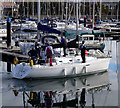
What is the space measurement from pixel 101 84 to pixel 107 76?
2.04m

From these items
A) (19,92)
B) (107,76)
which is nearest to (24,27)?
(107,76)

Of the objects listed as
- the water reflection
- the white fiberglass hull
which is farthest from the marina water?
the white fiberglass hull

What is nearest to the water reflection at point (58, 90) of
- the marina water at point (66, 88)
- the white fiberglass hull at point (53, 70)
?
the marina water at point (66, 88)

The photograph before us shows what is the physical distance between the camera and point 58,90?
17422mm

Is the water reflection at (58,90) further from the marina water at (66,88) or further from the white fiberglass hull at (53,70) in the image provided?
the white fiberglass hull at (53,70)

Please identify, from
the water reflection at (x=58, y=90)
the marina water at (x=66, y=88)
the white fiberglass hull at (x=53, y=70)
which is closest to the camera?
the water reflection at (x=58, y=90)

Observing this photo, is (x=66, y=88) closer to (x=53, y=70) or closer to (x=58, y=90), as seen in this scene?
(x=58, y=90)

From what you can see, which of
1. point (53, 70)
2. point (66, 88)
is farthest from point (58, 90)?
point (53, 70)

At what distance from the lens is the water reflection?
15164mm

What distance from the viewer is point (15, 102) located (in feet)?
50.0

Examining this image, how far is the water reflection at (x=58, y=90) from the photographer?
49.8 feet

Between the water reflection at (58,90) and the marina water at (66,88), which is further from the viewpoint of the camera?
the marina water at (66,88)

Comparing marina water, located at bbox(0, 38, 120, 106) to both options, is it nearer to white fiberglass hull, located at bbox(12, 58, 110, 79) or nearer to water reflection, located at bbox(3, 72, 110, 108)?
water reflection, located at bbox(3, 72, 110, 108)

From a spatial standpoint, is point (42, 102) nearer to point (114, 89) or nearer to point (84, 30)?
point (114, 89)
